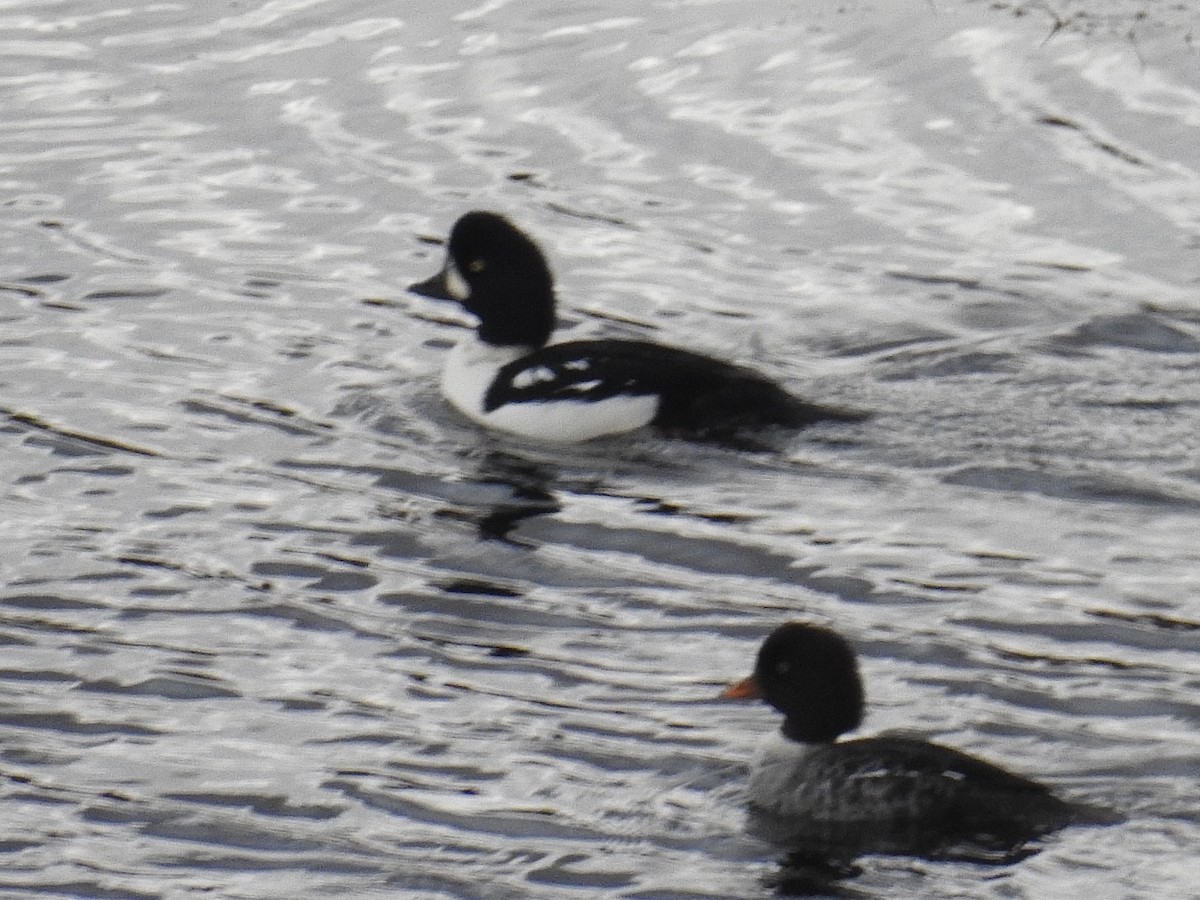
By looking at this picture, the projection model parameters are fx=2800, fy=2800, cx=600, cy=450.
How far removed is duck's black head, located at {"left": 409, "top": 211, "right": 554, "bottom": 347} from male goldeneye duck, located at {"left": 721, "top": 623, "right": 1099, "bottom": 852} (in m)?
4.92

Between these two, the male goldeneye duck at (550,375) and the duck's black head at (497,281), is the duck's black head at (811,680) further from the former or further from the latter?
the duck's black head at (497,281)

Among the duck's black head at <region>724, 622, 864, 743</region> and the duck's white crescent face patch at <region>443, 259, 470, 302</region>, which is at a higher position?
the duck's white crescent face patch at <region>443, 259, 470, 302</region>

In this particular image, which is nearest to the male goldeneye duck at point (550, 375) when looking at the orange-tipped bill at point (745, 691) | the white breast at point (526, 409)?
the white breast at point (526, 409)

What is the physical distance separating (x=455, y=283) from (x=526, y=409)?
3.20 ft

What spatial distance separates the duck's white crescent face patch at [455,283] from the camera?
14.3m

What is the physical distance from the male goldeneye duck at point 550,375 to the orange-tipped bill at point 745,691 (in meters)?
3.62

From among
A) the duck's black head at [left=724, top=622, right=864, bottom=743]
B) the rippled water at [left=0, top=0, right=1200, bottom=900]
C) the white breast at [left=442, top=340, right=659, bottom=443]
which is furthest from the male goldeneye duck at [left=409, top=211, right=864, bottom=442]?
the duck's black head at [left=724, top=622, right=864, bottom=743]

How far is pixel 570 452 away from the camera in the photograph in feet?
44.2

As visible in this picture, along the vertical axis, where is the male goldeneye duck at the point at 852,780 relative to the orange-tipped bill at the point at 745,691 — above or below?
below

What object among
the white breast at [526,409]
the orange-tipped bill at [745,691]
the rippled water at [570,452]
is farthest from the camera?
the white breast at [526,409]

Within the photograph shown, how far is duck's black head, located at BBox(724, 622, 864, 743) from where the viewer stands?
9383 mm

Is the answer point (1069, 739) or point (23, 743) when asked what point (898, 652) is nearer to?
point (1069, 739)

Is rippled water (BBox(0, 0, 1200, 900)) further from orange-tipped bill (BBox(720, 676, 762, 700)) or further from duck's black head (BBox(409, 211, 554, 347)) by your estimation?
duck's black head (BBox(409, 211, 554, 347))

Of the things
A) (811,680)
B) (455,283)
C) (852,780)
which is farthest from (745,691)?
(455,283)
